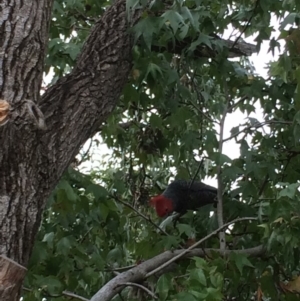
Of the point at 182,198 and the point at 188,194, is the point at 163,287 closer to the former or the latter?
the point at 188,194

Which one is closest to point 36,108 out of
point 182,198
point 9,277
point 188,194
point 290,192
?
point 9,277

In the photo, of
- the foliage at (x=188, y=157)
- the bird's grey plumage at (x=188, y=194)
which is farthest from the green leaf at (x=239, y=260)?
the bird's grey plumage at (x=188, y=194)

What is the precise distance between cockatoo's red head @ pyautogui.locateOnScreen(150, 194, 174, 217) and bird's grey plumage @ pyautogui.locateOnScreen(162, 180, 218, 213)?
26mm

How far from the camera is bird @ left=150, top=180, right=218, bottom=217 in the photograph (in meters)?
2.83

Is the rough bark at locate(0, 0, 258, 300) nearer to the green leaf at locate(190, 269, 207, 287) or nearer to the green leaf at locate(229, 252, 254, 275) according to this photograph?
the green leaf at locate(190, 269, 207, 287)

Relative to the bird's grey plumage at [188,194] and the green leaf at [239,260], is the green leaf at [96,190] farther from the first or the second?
the bird's grey plumage at [188,194]

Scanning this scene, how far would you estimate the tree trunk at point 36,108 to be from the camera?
1194 millimetres

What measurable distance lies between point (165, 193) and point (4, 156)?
6.28 feet

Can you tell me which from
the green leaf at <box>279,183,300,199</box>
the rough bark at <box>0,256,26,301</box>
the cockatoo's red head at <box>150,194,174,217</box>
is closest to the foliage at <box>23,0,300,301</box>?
the green leaf at <box>279,183,300,199</box>

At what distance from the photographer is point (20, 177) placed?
4.01 ft

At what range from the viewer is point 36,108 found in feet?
4.14

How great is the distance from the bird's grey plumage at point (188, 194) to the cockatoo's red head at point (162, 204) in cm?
3

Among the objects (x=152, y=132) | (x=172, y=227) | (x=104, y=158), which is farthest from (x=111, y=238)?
(x=104, y=158)

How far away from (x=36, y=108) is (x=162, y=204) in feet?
6.18
